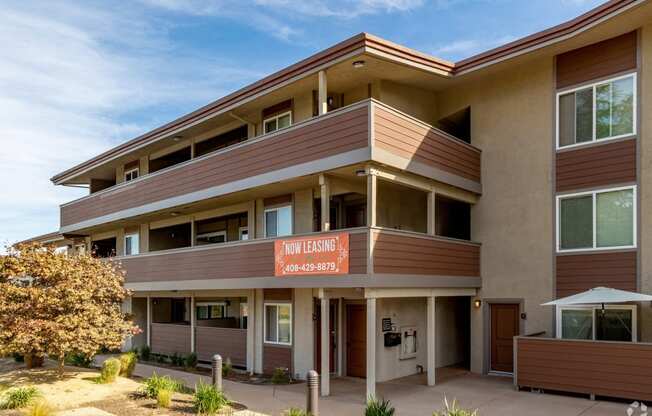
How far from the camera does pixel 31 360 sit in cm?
1708

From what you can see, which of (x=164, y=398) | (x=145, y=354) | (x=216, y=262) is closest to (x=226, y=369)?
(x=216, y=262)

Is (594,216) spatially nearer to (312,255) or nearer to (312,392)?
(312,255)

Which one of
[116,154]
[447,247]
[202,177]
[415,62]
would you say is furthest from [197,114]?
[447,247]

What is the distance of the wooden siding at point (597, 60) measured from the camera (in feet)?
47.5

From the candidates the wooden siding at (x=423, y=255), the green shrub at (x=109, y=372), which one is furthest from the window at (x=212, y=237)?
the wooden siding at (x=423, y=255)

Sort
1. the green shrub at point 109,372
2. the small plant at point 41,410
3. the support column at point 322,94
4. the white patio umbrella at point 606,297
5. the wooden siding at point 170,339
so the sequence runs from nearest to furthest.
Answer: the small plant at point 41,410, the white patio umbrella at point 606,297, the green shrub at point 109,372, the support column at point 322,94, the wooden siding at point 170,339

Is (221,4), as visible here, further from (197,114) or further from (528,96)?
(528,96)

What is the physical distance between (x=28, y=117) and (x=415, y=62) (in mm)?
12458

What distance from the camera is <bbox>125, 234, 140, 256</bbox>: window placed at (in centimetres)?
2580

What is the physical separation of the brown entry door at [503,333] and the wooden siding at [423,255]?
128 cm

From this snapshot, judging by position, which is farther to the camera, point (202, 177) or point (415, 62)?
point (202, 177)

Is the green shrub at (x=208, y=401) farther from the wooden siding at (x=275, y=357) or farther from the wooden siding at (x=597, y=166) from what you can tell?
the wooden siding at (x=597, y=166)

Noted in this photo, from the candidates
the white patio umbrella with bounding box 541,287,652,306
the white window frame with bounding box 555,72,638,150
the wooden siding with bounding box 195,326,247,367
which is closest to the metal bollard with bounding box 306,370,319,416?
the white patio umbrella with bounding box 541,287,652,306

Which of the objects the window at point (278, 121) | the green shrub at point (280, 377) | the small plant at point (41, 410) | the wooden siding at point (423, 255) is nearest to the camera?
the small plant at point (41, 410)
